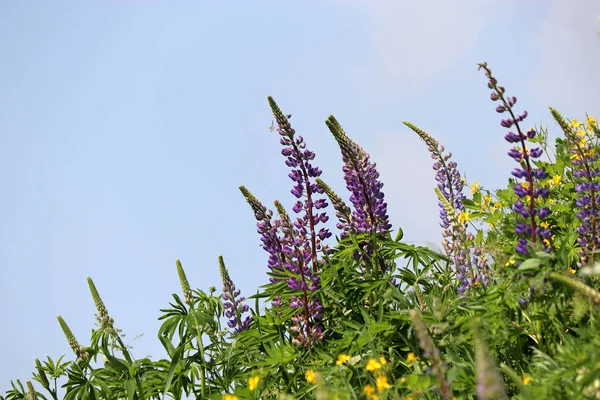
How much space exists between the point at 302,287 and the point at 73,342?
176 centimetres

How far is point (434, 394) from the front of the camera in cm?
420

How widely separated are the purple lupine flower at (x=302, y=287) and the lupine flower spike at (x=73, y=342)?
1.53m

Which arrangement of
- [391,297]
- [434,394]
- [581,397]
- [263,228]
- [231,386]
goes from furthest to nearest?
[263,228] → [231,386] → [391,297] → [434,394] → [581,397]

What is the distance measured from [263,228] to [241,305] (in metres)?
0.71

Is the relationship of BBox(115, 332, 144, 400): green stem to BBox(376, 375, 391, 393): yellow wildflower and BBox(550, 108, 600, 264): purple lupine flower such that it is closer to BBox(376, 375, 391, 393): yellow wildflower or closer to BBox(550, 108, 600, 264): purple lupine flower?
BBox(376, 375, 391, 393): yellow wildflower

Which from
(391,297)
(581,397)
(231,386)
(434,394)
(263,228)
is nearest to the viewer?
(581,397)

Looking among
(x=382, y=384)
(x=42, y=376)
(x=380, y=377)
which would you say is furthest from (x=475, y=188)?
(x=382, y=384)

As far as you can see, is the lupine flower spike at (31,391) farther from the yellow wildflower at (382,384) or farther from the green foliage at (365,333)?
the yellow wildflower at (382,384)

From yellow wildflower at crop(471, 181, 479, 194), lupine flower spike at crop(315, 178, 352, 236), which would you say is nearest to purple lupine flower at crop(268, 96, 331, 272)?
lupine flower spike at crop(315, 178, 352, 236)

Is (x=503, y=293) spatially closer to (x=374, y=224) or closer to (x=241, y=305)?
(x=374, y=224)

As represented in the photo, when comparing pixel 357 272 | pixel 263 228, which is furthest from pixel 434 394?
pixel 263 228

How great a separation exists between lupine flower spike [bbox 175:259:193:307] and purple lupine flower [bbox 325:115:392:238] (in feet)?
3.84

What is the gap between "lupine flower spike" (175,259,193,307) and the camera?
17.5 feet

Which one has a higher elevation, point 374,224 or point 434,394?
point 374,224
